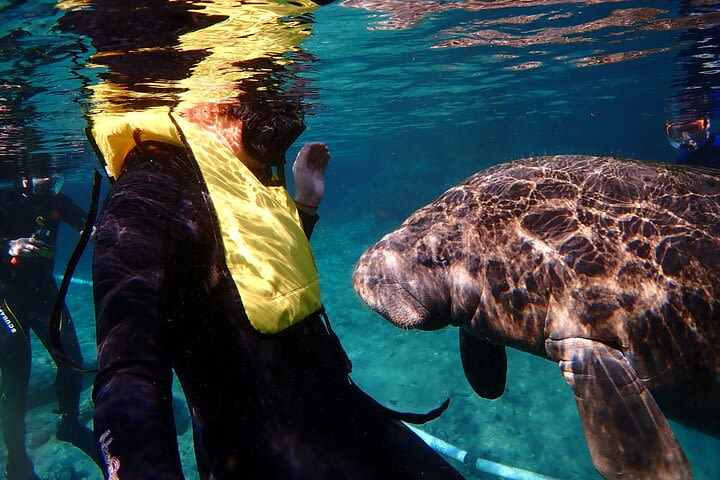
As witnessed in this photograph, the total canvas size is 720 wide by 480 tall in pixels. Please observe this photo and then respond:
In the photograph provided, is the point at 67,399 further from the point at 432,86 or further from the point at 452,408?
the point at 432,86

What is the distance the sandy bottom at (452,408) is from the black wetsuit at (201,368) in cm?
350

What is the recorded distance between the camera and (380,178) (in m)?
46.4

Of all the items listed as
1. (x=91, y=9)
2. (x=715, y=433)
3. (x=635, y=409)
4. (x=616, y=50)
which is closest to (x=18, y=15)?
(x=91, y=9)

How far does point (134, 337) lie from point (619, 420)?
2261mm

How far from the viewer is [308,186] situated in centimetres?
294

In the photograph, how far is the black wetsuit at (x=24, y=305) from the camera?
766 centimetres

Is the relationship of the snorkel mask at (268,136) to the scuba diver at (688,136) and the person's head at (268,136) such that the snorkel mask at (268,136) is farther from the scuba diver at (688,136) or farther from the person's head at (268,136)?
the scuba diver at (688,136)

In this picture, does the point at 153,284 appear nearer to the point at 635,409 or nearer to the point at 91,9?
the point at 635,409

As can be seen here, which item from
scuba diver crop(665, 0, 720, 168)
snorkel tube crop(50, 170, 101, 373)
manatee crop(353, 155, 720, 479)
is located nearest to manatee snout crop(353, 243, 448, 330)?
manatee crop(353, 155, 720, 479)

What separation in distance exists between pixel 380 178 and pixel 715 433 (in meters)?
44.9

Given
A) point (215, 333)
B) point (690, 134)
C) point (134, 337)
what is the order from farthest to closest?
point (690, 134), point (215, 333), point (134, 337)

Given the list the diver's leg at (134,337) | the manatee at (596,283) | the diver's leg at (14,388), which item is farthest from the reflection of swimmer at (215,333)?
the diver's leg at (14,388)

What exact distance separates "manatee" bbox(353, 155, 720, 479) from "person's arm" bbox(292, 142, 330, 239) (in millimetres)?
545

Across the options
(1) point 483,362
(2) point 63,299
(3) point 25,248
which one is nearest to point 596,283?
(1) point 483,362
